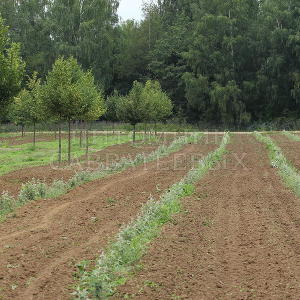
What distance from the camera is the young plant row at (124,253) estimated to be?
18.9ft

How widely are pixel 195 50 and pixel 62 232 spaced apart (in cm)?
5588

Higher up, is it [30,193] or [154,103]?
[154,103]

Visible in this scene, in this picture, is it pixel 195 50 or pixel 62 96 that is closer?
pixel 62 96

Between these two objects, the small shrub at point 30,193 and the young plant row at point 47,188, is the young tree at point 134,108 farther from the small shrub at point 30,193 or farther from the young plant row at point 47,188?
the small shrub at point 30,193

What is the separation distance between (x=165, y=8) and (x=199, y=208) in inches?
2970

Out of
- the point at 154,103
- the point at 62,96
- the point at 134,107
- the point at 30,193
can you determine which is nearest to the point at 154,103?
the point at 154,103

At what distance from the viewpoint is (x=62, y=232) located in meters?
8.98

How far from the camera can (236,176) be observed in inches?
661

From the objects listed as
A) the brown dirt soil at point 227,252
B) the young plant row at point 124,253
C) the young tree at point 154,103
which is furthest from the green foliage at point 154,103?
the young plant row at point 124,253

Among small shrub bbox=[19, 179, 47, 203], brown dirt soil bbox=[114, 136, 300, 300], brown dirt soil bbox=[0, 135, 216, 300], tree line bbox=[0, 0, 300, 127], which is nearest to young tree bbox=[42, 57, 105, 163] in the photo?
brown dirt soil bbox=[0, 135, 216, 300]

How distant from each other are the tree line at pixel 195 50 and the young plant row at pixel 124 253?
49.4 metres

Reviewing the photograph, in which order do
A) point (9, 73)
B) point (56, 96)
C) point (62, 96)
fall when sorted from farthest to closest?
point (56, 96) < point (62, 96) < point (9, 73)

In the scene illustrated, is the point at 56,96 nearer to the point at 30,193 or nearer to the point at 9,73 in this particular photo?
the point at 9,73

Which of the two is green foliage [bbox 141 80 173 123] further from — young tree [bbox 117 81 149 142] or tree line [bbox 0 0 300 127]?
tree line [bbox 0 0 300 127]
